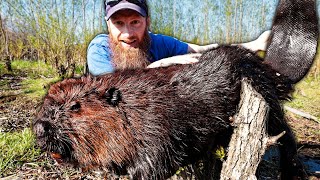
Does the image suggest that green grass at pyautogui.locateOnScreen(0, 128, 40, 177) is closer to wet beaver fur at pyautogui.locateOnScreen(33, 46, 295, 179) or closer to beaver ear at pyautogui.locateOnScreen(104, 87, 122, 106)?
wet beaver fur at pyautogui.locateOnScreen(33, 46, 295, 179)

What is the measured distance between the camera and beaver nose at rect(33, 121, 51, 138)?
5.31ft

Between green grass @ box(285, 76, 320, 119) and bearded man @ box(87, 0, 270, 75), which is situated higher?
bearded man @ box(87, 0, 270, 75)

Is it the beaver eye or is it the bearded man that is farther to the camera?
the bearded man

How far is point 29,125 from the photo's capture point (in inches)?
184

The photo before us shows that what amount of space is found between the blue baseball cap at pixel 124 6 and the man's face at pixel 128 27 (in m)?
0.04

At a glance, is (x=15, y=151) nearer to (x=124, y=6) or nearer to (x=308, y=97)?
(x=124, y=6)

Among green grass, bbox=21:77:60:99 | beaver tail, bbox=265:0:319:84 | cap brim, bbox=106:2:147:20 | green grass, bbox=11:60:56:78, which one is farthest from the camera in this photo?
green grass, bbox=11:60:56:78

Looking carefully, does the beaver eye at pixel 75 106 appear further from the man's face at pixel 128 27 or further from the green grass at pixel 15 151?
the green grass at pixel 15 151

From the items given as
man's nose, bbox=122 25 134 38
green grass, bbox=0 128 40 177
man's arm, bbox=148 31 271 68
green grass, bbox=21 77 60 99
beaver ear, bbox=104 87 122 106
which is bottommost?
green grass, bbox=21 77 60 99

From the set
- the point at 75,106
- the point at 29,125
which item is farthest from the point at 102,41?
the point at 29,125

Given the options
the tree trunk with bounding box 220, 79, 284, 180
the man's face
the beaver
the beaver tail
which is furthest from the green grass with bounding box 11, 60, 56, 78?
the tree trunk with bounding box 220, 79, 284, 180

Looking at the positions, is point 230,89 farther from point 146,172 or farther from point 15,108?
point 15,108

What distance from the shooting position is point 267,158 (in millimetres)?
3762

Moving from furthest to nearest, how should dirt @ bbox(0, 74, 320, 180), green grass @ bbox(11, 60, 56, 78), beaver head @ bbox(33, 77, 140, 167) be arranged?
green grass @ bbox(11, 60, 56, 78) < dirt @ bbox(0, 74, 320, 180) < beaver head @ bbox(33, 77, 140, 167)
